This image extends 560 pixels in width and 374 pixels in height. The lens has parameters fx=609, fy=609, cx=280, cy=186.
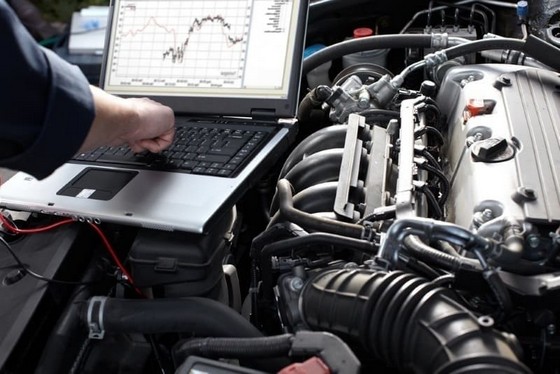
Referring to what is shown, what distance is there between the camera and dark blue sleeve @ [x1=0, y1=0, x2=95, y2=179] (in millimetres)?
614

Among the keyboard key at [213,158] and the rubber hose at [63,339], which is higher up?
the keyboard key at [213,158]

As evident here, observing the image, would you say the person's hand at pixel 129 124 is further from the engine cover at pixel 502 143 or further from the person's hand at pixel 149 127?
the engine cover at pixel 502 143

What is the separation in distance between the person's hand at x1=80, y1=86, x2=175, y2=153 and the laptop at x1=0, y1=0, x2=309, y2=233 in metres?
0.04

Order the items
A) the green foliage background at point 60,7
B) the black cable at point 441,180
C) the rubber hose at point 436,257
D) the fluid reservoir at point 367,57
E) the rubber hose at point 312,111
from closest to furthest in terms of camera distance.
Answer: the rubber hose at point 436,257, the black cable at point 441,180, the rubber hose at point 312,111, the fluid reservoir at point 367,57, the green foliage background at point 60,7

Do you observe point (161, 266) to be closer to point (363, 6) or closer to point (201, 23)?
point (201, 23)

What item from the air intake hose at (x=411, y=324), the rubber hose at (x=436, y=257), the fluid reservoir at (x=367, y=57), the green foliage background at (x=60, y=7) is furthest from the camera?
the green foliage background at (x=60, y=7)

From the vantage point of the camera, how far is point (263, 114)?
38.3 inches

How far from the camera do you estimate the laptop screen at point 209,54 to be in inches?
38.1

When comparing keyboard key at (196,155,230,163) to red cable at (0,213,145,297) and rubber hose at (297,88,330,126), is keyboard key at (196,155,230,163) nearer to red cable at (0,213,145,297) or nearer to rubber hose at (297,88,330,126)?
red cable at (0,213,145,297)

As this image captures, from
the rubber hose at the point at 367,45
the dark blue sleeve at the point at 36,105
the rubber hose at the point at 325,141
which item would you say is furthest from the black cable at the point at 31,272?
the rubber hose at the point at 367,45

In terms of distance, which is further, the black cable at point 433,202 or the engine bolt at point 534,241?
the black cable at point 433,202

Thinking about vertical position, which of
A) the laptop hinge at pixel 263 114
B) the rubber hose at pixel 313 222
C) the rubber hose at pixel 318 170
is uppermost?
the laptop hinge at pixel 263 114

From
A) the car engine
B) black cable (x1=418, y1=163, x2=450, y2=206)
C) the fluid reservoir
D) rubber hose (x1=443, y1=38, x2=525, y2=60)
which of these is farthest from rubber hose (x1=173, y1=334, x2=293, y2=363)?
the fluid reservoir

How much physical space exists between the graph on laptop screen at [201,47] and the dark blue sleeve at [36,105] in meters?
0.35
